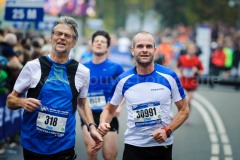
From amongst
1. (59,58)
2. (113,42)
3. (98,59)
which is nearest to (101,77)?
(98,59)

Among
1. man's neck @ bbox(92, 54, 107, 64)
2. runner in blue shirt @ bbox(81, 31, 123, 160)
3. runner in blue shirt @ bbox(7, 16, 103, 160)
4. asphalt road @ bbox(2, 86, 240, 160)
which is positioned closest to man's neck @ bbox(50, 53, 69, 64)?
runner in blue shirt @ bbox(7, 16, 103, 160)

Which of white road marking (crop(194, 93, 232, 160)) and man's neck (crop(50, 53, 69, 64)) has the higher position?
man's neck (crop(50, 53, 69, 64))

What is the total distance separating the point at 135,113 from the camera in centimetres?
559

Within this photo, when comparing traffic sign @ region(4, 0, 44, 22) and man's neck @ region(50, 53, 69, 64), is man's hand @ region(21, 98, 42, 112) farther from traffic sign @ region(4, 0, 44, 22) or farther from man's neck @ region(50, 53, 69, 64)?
traffic sign @ region(4, 0, 44, 22)

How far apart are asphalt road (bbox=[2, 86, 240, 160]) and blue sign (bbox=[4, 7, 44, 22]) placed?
8.70 feet

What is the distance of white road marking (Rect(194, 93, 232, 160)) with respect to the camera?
1053cm

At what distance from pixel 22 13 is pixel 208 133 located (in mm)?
5095

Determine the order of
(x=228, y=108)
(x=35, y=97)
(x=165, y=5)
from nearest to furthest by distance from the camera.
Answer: (x=35, y=97) → (x=228, y=108) → (x=165, y=5)

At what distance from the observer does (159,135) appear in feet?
17.4

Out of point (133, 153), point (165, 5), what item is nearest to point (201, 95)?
point (133, 153)

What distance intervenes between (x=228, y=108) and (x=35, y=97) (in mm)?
13231

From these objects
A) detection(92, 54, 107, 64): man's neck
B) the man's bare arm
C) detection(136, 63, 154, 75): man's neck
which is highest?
detection(136, 63, 154, 75): man's neck

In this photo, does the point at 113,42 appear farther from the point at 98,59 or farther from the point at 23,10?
the point at 98,59

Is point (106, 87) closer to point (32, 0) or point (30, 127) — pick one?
point (30, 127)
